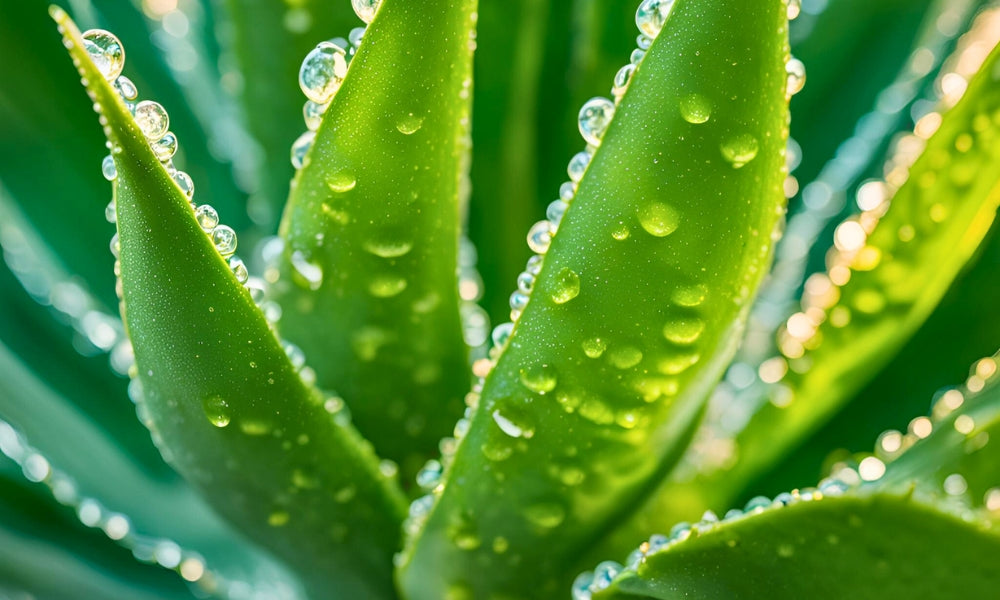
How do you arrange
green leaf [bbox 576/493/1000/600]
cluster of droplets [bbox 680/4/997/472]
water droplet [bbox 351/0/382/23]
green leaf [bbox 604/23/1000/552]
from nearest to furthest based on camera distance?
green leaf [bbox 576/493/1000/600] → water droplet [bbox 351/0/382/23] → green leaf [bbox 604/23/1000/552] → cluster of droplets [bbox 680/4/997/472]

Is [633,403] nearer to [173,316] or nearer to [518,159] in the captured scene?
[173,316]

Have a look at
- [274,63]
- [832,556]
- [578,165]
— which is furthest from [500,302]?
[832,556]

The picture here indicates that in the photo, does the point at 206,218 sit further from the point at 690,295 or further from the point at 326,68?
the point at 690,295

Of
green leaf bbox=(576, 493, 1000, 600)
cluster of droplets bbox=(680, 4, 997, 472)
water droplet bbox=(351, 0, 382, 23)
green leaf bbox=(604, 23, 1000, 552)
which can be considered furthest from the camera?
cluster of droplets bbox=(680, 4, 997, 472)

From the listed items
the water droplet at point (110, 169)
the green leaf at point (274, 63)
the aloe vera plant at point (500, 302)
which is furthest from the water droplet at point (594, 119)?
the green leaf at point (274, 63)

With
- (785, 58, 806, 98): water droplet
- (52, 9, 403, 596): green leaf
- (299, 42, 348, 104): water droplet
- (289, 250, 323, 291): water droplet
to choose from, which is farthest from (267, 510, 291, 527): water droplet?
(785, 58, 806, 98): water droplet

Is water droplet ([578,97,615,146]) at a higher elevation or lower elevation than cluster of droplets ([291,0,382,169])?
higher

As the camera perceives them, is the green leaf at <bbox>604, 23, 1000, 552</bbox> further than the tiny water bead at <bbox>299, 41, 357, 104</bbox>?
Yes

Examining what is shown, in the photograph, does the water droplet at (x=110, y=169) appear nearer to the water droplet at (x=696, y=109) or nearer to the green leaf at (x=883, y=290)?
the water droplet at (x=696, y=109)

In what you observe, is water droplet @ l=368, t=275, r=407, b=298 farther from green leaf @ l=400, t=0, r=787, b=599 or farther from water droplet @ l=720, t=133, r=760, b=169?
water droplet @ l=720, t=133, r=760, b=169
